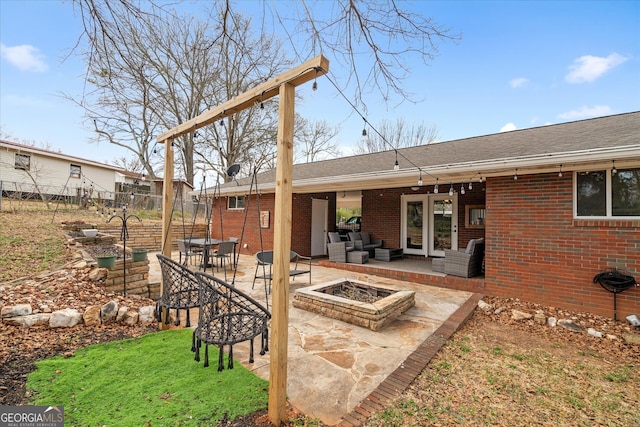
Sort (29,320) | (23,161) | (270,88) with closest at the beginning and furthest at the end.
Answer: (270,88), (29,320), (23,161)

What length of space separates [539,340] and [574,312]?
1523 millimetres

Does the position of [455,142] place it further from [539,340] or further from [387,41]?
[387,41]

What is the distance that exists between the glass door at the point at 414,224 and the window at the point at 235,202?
644 cm

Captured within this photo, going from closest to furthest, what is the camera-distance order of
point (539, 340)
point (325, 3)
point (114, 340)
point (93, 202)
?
1. point (325, 3)
2. point (114, 340)
3. point (539, 340)
4. point (93, 202)

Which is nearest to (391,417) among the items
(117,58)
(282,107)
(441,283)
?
(282,107)

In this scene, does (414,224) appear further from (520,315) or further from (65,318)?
(65,318)

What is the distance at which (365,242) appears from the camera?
31.3 feet

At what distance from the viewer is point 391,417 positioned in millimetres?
2242

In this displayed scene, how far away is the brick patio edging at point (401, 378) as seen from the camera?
225 centimetres

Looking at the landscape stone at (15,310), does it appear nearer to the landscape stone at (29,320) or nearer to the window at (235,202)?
the landscape stone at (29,320)

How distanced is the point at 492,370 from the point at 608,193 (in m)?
3.84

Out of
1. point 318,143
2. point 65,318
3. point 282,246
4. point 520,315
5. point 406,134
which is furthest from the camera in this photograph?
point 318,143

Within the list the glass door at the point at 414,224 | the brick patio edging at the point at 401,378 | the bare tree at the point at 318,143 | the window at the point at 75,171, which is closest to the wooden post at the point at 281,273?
the brick patio edging at the point at 401,378

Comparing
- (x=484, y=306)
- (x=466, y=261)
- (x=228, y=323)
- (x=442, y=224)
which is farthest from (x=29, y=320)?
(x=442, y=224)
